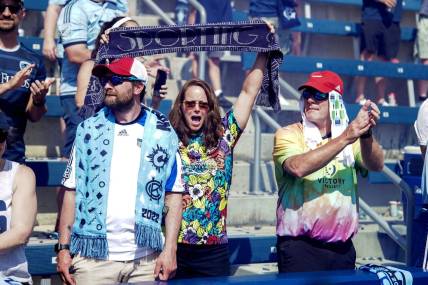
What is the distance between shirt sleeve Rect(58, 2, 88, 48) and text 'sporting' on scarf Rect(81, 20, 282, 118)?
1.31m

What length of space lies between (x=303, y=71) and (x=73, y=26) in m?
3.70

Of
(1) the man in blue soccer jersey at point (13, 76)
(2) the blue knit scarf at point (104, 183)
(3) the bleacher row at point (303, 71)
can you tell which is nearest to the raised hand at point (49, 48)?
(3) the bleacher row at point (303, 71)

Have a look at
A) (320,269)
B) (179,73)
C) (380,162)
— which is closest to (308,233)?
(320,269)

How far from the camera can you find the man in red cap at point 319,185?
17.1 feet

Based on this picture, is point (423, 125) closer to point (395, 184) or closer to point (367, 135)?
point (367, 135)

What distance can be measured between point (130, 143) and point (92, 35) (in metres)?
2.11

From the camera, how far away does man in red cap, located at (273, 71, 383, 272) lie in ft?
17.1

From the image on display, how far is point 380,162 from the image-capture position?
534 centimetres

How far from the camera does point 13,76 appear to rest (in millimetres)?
5688

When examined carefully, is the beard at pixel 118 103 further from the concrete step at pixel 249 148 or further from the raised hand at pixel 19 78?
the concrete step at pixel 249 148

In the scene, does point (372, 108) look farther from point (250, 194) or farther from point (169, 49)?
point (250, 194)

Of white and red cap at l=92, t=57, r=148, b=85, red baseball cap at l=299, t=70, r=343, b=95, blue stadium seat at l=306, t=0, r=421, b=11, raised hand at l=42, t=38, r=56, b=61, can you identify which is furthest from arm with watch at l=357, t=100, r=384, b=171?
blue stadium seat at l=306, t=0, r=421, b=11

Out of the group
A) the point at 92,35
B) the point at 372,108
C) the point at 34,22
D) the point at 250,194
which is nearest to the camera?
the point at 372,108

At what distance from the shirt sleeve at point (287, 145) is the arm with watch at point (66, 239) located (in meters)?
1.17
